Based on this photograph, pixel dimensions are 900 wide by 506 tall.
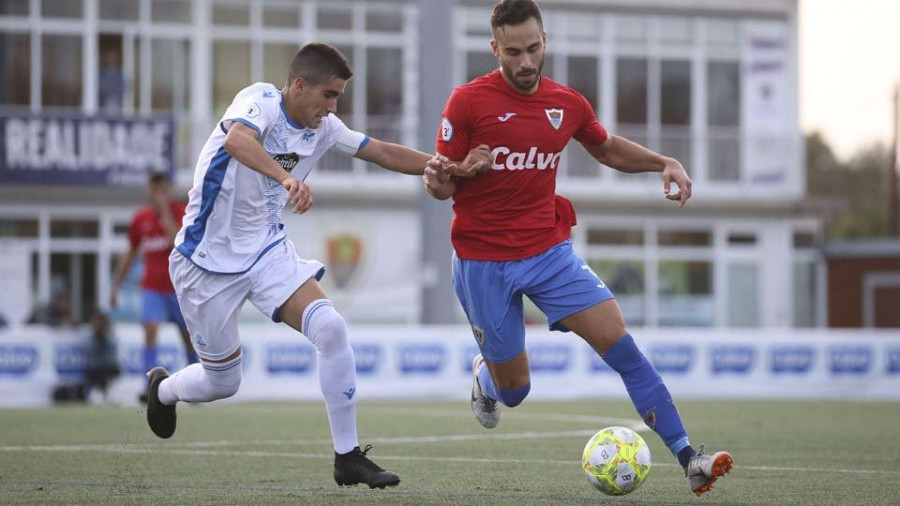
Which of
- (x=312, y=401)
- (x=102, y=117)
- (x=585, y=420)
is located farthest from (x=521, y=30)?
(x=102, y=117)

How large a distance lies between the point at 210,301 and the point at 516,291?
5.18 feet

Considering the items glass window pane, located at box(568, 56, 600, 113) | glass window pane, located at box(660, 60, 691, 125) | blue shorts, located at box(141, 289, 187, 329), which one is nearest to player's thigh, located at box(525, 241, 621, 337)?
blue shorts, located at box(141, 289, 187, 329)

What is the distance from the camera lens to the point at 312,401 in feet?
60.3

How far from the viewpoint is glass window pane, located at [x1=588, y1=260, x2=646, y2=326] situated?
117 feet

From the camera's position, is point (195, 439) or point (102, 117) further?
point (102, 117)

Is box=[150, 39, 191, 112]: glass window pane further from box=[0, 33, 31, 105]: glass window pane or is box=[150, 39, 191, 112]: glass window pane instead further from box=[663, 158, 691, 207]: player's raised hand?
box=[663, 158, 691, 207]: player's raised hand

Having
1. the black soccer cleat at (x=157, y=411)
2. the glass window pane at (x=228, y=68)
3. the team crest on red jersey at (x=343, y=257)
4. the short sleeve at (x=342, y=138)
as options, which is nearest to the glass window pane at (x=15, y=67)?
the glass window pane at (x=228, y=68)

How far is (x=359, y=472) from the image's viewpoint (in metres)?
7.13

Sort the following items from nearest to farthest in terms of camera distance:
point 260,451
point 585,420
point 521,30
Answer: point 521,30 → point 260,451 → point 585,420

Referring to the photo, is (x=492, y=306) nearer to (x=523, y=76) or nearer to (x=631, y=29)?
(x=523, y=76)

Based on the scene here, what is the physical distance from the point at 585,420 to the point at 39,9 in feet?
72.4

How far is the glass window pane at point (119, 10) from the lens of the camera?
107 ft

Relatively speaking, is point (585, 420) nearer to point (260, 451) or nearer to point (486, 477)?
point (260, 451)

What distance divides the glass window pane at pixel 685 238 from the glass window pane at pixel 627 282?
922mm
